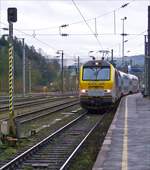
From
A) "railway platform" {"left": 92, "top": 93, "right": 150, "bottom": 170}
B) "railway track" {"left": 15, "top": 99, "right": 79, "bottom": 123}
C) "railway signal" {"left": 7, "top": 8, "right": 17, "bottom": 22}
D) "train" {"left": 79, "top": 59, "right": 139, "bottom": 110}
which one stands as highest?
"railway signal" {"left": 7, "top": 8, "right": 17, "bottom": 22}

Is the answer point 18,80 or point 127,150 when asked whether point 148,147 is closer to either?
point 127,150

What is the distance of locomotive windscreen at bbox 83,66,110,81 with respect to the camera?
33531 mm

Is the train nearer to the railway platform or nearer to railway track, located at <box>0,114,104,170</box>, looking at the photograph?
→ the railway platform

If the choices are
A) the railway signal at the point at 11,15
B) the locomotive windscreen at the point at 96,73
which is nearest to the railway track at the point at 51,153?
the railway signal at the point at 11,15

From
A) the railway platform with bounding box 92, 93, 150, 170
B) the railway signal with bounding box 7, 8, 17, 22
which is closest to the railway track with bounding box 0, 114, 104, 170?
the railway platform with bounding box 92, 93, 150, 170

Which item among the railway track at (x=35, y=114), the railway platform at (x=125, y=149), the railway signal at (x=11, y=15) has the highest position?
the railway signal at (x=11, y=15)

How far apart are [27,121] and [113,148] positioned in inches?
485

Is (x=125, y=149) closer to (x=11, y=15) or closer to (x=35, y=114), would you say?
(x=11, y=15)

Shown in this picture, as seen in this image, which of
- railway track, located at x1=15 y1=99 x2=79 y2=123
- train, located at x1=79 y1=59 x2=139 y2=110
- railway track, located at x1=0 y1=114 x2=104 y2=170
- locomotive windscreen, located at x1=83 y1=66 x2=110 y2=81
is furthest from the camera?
locomotive windscreen, located at x1=83 y1=66 x2=110 y2=81

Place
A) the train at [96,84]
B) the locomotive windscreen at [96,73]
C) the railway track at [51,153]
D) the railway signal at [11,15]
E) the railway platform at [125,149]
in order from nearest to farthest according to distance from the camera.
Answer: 1. the railway platform at [125,149]
2. the railway track at [51,153]
3. the railway signal at [11,15]
4. the train at [96,84]
5. the locomotive windscreen at [96,73]

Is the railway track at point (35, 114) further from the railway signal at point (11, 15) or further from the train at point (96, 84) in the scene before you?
the railway signal at point (11, 15)

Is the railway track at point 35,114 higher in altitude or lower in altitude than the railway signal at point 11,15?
lower

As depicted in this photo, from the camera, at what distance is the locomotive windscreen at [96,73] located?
3353 centimetres

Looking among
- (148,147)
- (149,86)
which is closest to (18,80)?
(149,86)
